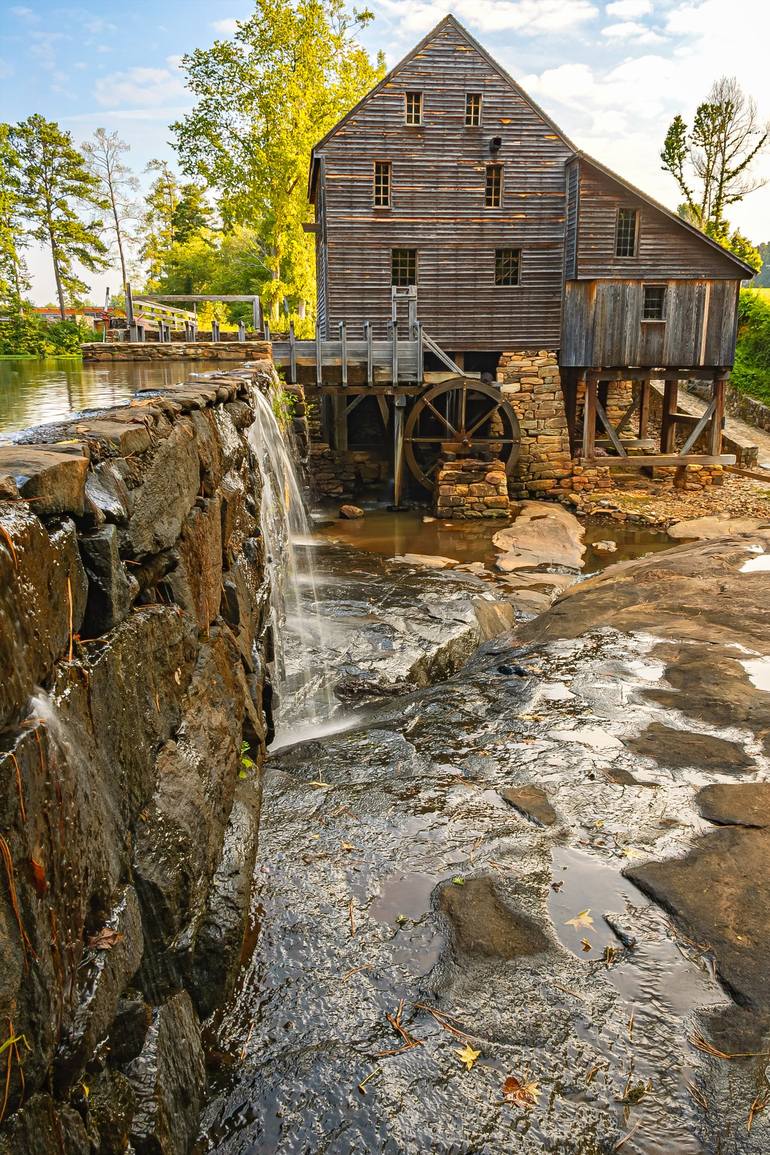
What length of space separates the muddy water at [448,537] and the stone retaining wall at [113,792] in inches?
416

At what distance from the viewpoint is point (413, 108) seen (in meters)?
20.2

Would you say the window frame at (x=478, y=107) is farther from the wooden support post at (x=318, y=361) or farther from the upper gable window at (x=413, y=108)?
the wooden support post at (x=318, y=361)

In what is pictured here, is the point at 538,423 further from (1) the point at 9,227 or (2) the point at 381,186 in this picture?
(1) the point at 9,227

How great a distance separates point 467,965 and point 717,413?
21.2 meters

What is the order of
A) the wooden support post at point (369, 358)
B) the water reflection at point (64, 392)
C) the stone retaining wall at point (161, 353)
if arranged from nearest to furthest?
the water reflection at point (64, 392), the stone retaining wall at point (161, 353), the wooden support post at point (369, 358)

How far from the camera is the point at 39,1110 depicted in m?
1.69

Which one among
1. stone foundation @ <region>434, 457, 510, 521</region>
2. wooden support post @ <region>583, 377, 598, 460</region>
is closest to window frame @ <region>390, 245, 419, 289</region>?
wooden support post @ <region>583, 377, 598, 460</region>

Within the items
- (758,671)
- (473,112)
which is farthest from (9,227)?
(758,671)

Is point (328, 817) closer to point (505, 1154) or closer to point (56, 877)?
point (505, 1154)

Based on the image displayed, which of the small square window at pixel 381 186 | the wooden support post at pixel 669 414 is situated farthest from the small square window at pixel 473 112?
the wooden support post at pixel 669 414

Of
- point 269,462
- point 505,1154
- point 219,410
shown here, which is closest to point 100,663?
point 505,1154

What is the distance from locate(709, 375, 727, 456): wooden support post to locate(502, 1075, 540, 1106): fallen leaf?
69.3 feet

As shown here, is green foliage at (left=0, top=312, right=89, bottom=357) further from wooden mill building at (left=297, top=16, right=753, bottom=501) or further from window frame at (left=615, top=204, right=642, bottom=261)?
window frame at (left=615, top=204, right=642, bottom=261)

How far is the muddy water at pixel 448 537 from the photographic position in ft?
48.6
